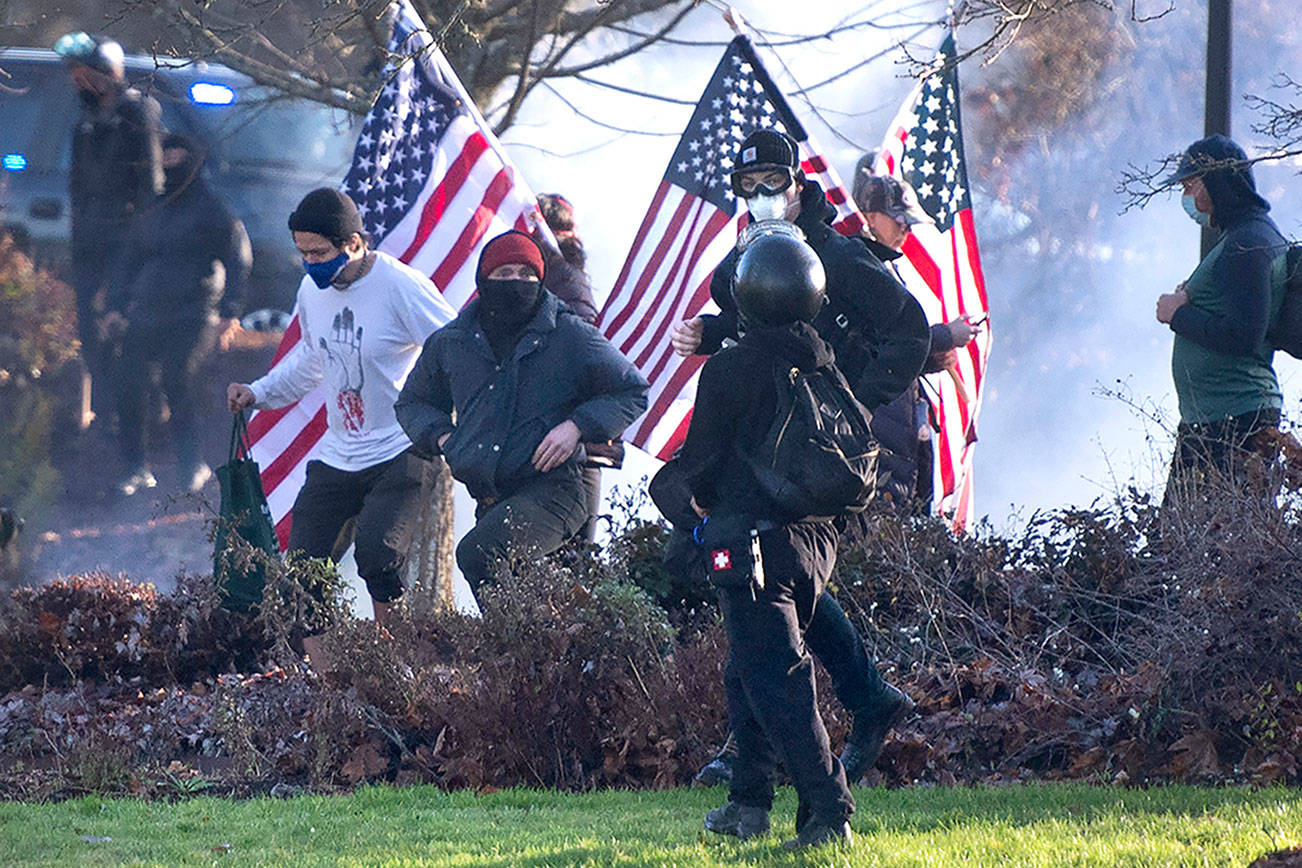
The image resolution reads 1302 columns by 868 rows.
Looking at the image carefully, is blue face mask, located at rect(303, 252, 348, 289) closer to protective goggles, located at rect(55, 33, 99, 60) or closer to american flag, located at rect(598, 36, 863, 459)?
american flag, located at rect(598, 36, 863, 459)

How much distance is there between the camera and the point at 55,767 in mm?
7742

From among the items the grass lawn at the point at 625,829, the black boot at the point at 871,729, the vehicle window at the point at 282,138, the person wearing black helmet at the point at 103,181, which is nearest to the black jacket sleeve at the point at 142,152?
the person wearing black helmet at the point at 103,181

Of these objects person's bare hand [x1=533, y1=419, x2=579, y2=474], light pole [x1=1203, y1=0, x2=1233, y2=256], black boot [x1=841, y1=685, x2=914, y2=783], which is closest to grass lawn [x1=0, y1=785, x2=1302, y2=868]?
black boot [x1=841, y1=685, x2=914, y2=783]

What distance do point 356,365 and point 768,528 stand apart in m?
4.38

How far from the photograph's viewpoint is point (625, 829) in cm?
593

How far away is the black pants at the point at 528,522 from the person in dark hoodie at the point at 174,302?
659 cm

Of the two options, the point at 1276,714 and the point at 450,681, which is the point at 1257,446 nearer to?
the point at 1276,714

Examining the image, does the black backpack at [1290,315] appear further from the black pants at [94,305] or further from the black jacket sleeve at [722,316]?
the black pants at [94,305]

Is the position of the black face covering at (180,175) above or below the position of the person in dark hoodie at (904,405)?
above

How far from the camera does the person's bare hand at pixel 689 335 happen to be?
6.79 m

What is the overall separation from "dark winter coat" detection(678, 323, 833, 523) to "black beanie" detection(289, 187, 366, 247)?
4202mm

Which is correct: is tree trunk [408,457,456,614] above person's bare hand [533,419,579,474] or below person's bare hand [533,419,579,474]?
below

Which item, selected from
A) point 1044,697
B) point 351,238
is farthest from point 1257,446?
point 351,238

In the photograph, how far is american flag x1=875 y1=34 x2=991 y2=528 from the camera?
10.4m
